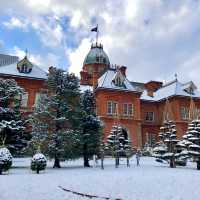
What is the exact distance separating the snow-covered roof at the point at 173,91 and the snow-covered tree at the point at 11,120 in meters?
28.8

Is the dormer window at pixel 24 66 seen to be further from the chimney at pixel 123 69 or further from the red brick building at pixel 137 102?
the chimney at pixel 123 69

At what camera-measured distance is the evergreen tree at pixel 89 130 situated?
26673 millimetres

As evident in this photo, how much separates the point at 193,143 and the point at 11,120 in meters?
14.2

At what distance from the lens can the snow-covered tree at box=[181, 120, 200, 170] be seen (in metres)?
25.0

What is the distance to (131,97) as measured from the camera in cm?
4688

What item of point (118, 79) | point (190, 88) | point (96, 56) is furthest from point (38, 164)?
point (96, 56)

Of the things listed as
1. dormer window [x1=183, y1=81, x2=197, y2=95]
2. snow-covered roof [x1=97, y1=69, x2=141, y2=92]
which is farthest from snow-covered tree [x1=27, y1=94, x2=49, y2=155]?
dormer window [x1=183, y1=81, x2=197, y2=95]

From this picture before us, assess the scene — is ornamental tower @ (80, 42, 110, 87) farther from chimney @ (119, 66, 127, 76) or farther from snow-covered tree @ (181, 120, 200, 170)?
snow-covered tree @ (181, 120, 200, 170)

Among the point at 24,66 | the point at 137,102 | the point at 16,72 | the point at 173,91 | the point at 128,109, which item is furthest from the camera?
the point at 173,91

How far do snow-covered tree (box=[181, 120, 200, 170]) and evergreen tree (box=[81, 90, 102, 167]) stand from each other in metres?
6.89

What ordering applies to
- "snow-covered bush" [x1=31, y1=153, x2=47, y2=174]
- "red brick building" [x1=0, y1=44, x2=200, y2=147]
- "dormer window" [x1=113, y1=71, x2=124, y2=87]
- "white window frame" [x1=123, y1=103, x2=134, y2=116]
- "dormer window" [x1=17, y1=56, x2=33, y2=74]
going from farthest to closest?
"white window frame" [x1=123, y1=103, x2=134, y2=116] → "dormer window" [x1=113, y1=71, x2=124, y2=87] → "red brick building" [x1=0, y1=44, x2=200, y2=147] → "dormer window" [x1=17, y1=56, x2=33, y2=74] → "snow-covered bush" [x1=31, y1=153, x2=47, y2=174]

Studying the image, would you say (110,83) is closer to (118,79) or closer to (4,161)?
(118,79)

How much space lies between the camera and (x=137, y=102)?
47.3 m

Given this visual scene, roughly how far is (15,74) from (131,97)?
16.3 metres
